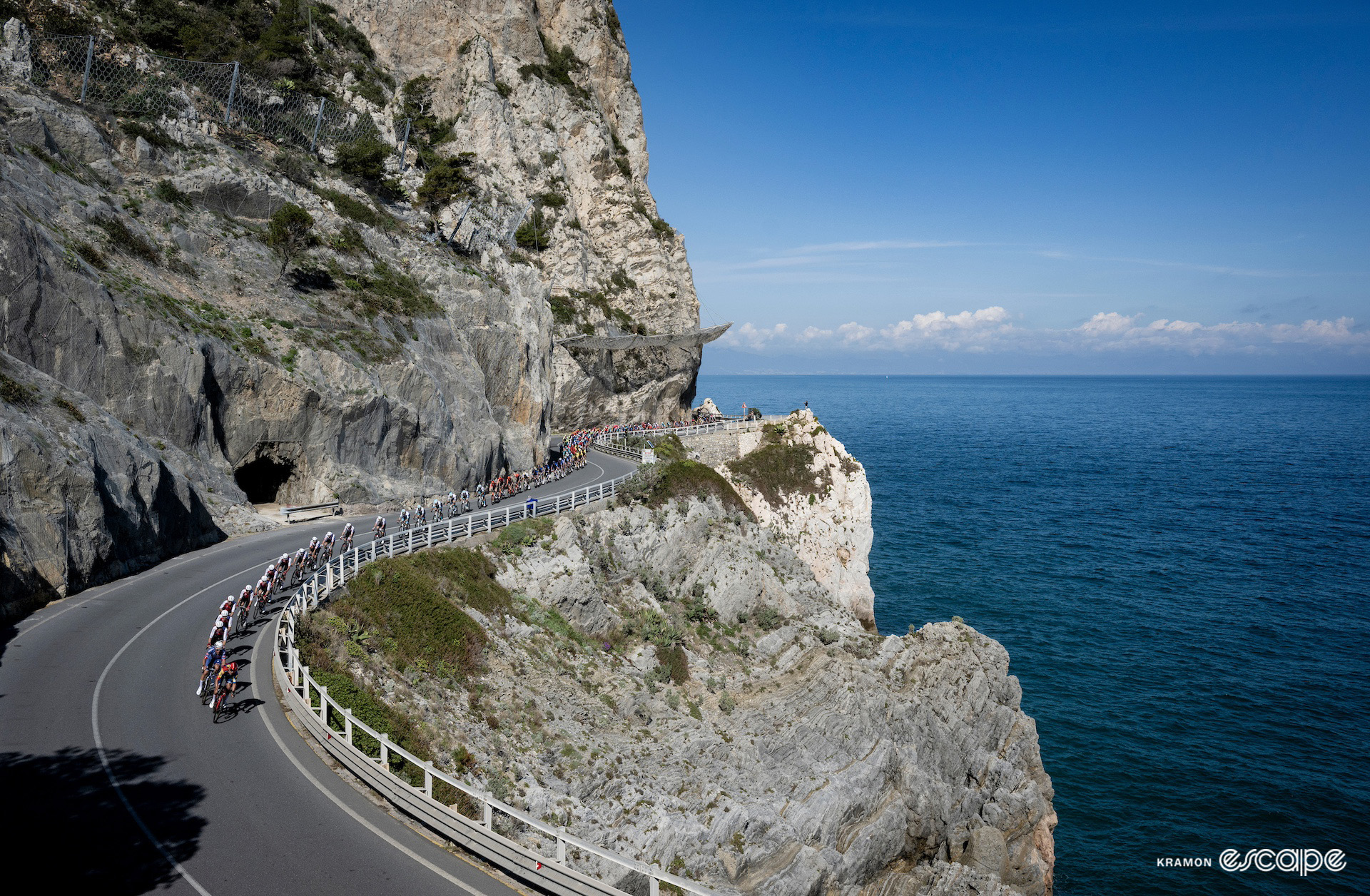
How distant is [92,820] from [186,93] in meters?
48.6

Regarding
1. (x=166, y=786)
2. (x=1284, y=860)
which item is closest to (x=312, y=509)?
(x=166, y=786)

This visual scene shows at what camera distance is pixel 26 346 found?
2384 centimetres

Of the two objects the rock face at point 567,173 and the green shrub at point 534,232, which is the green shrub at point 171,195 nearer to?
the rock face at point 567,173

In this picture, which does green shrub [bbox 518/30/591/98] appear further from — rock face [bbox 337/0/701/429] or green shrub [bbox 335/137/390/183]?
green shrub [bbox 335/137/390/183]

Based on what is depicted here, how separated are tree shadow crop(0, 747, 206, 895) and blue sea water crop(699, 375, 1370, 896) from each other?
1055 inches

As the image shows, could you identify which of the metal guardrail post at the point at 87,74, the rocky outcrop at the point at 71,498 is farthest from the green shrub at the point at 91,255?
the metal guardrail post at the point at 87,74

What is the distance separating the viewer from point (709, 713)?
86.7ft

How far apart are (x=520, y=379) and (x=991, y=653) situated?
105ft

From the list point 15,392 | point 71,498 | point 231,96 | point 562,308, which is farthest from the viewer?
point 562,308

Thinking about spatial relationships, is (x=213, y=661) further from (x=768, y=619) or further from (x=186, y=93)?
(x=186, y=93)

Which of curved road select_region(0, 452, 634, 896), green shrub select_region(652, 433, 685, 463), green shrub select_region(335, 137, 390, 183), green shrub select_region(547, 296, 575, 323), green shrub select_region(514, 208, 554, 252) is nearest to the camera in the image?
curved road select_region(0, 452, 634, 896)

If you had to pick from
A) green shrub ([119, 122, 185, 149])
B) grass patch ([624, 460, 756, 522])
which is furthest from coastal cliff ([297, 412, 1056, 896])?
green shrub ([119, 122, 185, 149])

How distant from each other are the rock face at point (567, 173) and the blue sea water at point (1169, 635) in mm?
28128

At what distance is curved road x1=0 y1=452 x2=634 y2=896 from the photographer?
1008 centimetres
